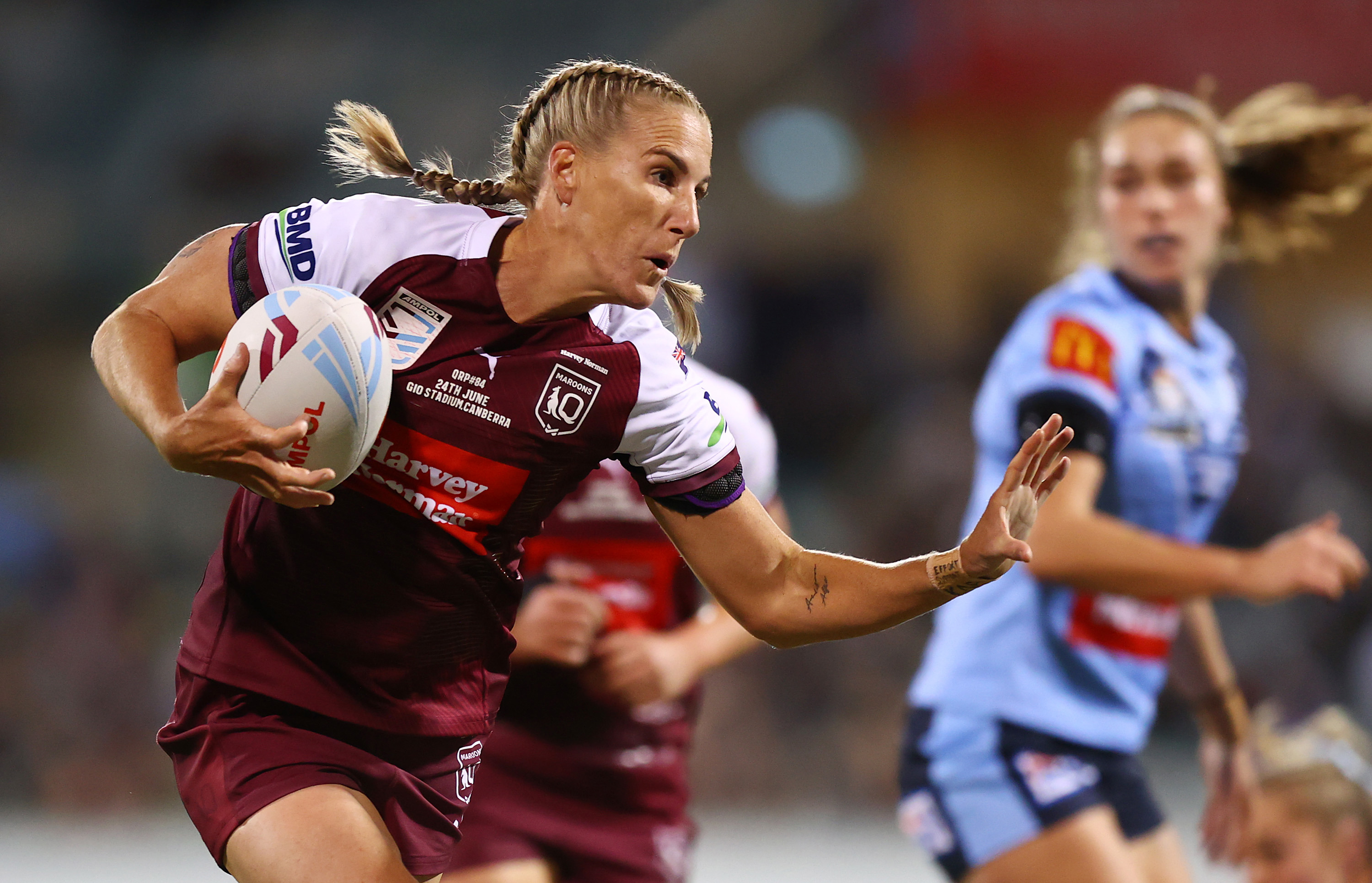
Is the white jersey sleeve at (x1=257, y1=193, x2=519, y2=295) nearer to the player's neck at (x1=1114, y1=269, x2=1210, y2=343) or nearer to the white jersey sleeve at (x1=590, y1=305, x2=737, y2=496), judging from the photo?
the white jersey sleeve at (x1=590, y1=305, x2=737, y2=496)

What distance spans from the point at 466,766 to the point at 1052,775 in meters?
1.89

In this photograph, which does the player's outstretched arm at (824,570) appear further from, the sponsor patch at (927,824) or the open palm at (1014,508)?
the sponsor patch at (927,824)

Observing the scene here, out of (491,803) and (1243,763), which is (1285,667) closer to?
(1243,763)

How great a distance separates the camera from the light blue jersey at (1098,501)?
4223 mm

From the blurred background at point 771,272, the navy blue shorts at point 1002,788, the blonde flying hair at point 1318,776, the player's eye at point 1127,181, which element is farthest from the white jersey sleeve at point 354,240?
the blurred background at point 771,272

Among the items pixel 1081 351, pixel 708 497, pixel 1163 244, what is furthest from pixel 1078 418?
pixel 708 497

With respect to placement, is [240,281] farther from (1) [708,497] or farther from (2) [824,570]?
(2) [824,570]

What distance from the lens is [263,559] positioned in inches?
111

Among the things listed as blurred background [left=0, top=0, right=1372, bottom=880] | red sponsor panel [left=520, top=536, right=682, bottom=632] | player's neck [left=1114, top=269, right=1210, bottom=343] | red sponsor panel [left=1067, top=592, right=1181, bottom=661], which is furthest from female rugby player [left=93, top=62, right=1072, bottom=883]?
blurred background [left=0, top=0, right=1372, bottom=880]

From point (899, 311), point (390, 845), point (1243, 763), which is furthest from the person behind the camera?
point (899, 311)

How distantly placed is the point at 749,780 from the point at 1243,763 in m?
4.63

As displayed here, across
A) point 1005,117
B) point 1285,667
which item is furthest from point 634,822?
point 1005,117

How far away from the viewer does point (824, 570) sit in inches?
117

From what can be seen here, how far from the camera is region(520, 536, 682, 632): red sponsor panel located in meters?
4.37
